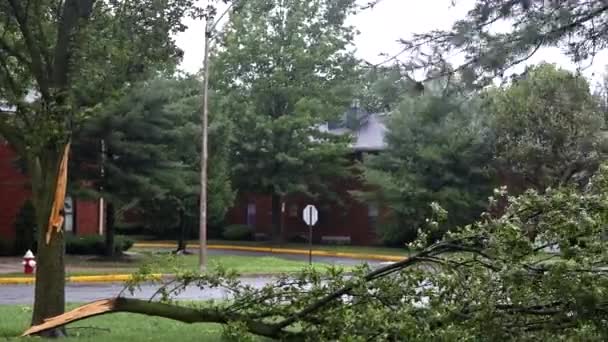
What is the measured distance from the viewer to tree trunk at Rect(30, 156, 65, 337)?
1095cm

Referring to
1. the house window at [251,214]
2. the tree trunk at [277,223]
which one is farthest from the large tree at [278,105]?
the house window at [251,214]

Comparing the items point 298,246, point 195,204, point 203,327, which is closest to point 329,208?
point 298,246

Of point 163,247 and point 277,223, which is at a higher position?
point 277,223

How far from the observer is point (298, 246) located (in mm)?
45750

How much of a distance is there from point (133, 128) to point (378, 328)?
21.9m

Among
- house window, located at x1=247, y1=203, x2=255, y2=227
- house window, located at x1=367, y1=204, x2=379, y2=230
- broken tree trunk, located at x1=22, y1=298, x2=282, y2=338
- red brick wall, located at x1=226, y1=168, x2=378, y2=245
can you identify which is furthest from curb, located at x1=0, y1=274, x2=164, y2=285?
house window, located at x1=247, y1=203, x2=255, y2=227

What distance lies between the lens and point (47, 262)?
1097 centimetres

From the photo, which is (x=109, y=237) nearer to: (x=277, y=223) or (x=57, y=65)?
(x=277, y=223)

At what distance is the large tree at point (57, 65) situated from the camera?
10852 millimetres

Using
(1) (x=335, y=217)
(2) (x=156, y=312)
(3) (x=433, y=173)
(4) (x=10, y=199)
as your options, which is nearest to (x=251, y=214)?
(1) (x=335, y=217)

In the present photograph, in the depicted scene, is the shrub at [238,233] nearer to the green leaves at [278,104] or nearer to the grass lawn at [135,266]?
the green leaves at [278,104]

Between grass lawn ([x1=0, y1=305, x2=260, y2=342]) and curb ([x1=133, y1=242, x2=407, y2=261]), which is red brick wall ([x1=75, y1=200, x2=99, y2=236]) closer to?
curb ([x1=133, y1=242, x2=407, y2=261])

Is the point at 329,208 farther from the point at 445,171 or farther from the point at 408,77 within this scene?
the point at 408,77

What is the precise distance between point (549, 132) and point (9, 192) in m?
20.6
